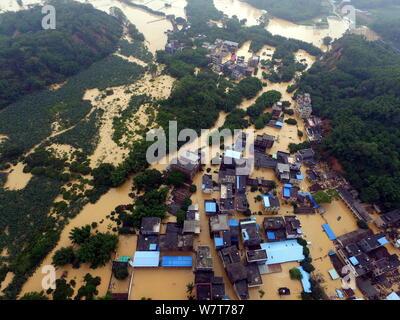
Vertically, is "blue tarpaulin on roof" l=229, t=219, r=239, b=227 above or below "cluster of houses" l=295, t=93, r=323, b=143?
below

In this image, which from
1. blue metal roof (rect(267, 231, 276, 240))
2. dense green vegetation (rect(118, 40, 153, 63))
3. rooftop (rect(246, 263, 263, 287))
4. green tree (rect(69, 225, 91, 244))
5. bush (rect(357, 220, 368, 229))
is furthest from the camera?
dense green vegetation (rect(118, 40, 153, 63))

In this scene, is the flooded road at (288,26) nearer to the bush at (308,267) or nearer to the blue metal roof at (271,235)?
the blue metal roof at (271,235)

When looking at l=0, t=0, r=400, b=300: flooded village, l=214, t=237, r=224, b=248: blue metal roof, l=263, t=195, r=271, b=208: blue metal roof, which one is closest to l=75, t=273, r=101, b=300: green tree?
l=0, t=0, r=400, b=300: flooded village

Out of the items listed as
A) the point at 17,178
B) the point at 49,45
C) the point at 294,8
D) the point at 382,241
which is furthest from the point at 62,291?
the point at 294,8

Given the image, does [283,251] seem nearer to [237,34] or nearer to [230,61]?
[230,61]

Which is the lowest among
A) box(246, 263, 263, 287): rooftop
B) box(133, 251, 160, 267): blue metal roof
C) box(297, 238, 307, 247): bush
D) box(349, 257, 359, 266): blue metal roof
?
box(133, 251, 160, 267): blue metal roof

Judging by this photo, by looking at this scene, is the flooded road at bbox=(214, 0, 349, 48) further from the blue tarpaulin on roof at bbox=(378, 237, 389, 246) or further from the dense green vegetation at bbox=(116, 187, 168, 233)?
the dense green vegetation at bbox=(116, 187, 168, 233)

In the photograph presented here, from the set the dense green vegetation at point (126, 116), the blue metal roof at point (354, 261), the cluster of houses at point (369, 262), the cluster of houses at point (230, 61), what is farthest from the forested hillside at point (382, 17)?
the dense green vegetation at point (126, 116)
